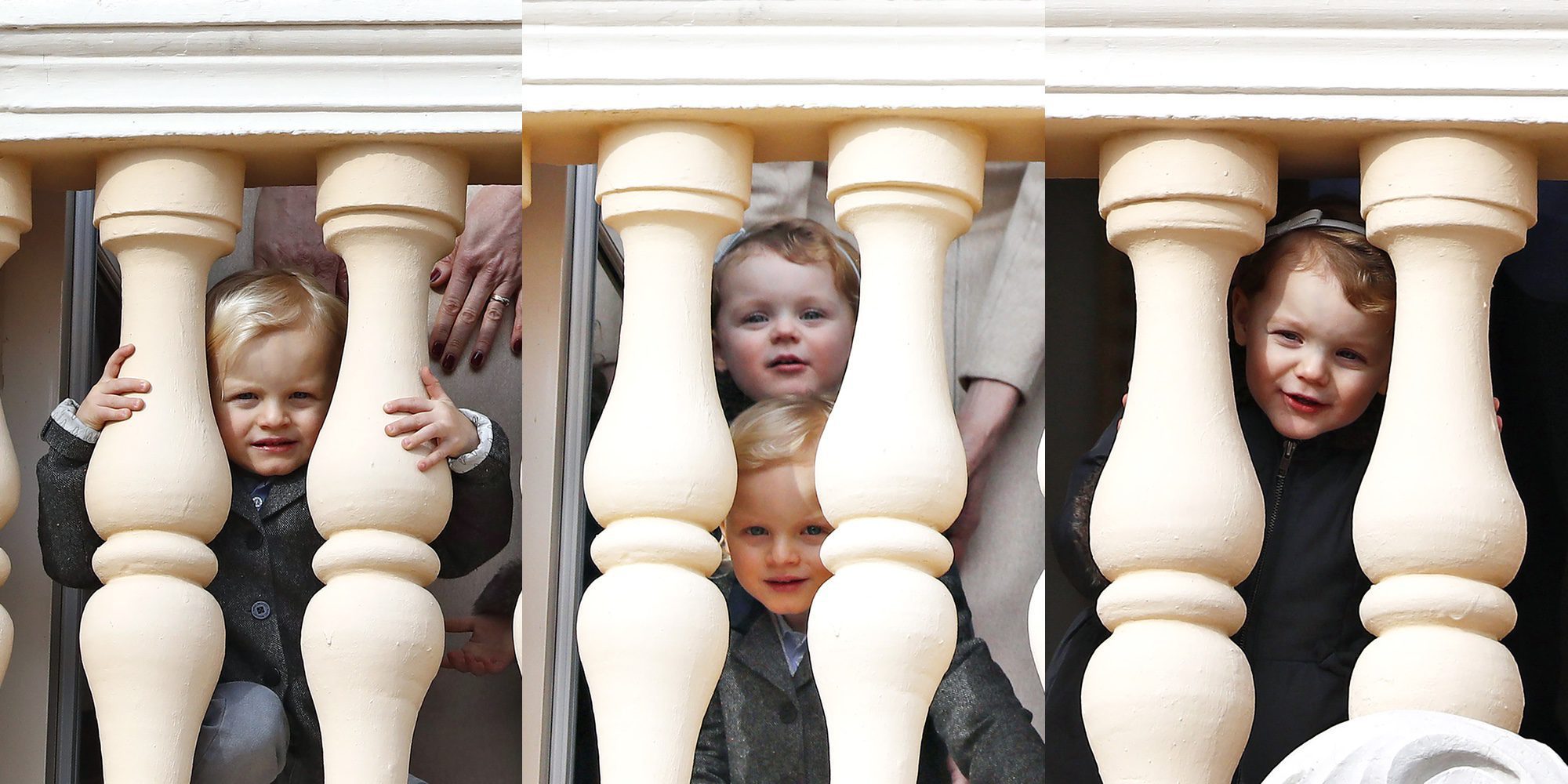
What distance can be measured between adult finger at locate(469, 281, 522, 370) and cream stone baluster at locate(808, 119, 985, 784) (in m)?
0.74

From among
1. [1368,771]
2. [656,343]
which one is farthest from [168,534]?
[1368,771]

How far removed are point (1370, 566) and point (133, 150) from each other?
1.08 m

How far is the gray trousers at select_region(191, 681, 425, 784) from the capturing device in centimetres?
191

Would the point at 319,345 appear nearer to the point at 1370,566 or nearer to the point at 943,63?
the point at 943,63

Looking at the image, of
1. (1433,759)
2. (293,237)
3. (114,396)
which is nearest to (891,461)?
(1433,759)

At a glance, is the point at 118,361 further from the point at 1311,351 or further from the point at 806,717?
the point at 1311,351

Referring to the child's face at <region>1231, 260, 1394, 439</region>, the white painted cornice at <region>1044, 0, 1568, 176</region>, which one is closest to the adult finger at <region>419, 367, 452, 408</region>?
the white painted cornice at <region>1044, 0, 1568, 176</region>

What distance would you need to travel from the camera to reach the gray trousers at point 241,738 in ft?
6.26

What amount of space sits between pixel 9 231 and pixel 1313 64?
44.0 inches

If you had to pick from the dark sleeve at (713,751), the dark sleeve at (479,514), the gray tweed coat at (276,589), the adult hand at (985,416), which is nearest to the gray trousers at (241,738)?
the gray tweed coat at (276,589)

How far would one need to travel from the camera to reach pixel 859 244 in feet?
5.27

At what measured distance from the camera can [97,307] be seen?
209 centimetres

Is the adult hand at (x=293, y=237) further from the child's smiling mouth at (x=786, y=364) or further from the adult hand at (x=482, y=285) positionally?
the child's smiling mouth at (x=786, y=364)

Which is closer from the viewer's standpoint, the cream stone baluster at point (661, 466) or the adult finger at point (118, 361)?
the cream stone baluster at point (661, 466)
